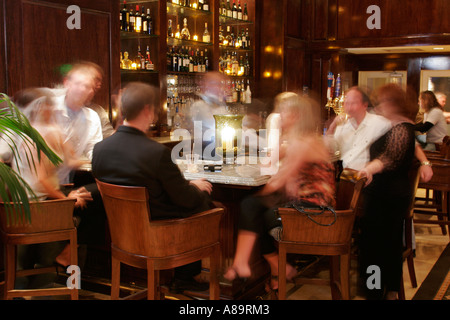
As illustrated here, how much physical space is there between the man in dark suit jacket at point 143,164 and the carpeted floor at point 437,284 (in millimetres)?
2170

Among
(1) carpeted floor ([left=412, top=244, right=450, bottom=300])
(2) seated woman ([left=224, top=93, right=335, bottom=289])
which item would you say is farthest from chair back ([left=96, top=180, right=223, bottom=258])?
(1) carpeted floor ([left=412, top=244, right=450, bottom=300])

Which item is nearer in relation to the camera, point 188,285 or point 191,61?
point 188,285

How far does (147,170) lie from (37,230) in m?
0.88

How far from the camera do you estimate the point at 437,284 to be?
4.11 metres

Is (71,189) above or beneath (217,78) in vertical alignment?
beneath

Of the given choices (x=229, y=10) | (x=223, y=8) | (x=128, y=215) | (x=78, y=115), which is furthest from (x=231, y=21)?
(x=128, y=215)

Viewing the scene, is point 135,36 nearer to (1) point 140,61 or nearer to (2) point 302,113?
(1) point 140,61

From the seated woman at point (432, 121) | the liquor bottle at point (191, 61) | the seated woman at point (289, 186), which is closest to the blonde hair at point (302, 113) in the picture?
the seated woman at point (289, 186)

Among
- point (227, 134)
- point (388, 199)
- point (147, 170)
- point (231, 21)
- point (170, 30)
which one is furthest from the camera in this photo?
point (231, 21)

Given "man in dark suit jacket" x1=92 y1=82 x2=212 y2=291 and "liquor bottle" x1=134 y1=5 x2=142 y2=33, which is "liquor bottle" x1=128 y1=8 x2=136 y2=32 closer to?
"liquor bottle" x1=134 y1=5 x2=142 y2=33
